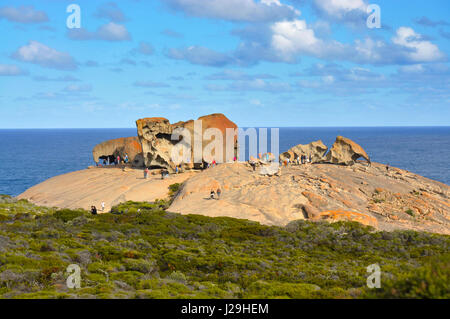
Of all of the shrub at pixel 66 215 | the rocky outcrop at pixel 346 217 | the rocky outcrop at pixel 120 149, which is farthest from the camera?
the rocky outcrop at pixel 120 149

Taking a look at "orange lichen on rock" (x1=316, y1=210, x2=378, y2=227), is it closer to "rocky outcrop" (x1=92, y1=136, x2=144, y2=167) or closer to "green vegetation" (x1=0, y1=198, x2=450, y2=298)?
"green vegetation" (x1=0, y1=198, x2=450, y2=298)

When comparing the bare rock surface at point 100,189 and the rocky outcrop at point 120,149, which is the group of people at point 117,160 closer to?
the rocky outcrop at point 120,149

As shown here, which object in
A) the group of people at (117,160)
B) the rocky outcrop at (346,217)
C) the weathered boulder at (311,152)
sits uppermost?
the weathered boulder at (311,152)

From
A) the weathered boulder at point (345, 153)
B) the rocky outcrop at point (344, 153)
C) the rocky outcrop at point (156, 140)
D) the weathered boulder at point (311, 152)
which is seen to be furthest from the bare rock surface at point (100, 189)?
the weathered boulder at point (345, 153)

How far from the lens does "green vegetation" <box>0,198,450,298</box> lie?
14062 mm

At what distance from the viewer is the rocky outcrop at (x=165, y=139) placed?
5156 cm

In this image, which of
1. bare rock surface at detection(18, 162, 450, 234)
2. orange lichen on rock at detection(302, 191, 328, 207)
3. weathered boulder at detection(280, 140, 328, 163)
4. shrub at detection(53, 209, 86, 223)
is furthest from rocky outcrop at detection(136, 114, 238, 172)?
shrub at detection(53, 209, 86, 223)

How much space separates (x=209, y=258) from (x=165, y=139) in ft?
111

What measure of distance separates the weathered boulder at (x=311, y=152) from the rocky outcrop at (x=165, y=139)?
29.6ft

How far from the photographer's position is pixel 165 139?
5241 cm

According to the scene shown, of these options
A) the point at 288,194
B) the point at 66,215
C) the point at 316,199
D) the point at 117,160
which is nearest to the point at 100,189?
the point at 117,160

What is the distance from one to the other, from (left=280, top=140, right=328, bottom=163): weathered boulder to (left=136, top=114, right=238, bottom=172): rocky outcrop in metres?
9.01
